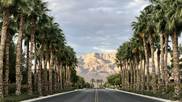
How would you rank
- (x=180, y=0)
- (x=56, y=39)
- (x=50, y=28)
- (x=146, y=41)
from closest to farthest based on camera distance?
(x=180, y=0) → (x=50, y=28) → (x=56, y=39) → (x=146, y=41)

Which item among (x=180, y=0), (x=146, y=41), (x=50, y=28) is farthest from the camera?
(x=146, y=41)

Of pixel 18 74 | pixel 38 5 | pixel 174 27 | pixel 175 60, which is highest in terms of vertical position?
pixel 38 5

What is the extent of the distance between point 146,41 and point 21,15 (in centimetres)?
2932

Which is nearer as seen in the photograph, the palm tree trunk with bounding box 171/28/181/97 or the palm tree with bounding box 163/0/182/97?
the palm tree with bounding box 163/0/182/97

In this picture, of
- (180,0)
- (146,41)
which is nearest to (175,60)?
(180,0)

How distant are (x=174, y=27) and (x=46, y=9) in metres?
21.4

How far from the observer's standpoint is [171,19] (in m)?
24.3

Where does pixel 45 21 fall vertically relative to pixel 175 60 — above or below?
above

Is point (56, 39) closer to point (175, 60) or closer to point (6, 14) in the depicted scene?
point (6, 14)

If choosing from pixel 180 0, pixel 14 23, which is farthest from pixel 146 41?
pixel 14 23

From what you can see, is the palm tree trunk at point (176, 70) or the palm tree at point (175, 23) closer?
the palm tree at point (175, 23)

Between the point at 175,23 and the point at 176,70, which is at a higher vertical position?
the point at 175,23

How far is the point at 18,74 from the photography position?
2606 cm

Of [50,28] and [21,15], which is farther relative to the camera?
[50,28]
